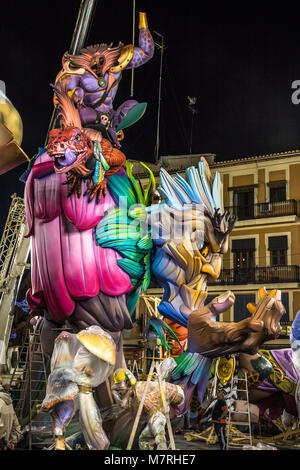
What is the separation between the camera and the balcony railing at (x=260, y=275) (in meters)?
16.0

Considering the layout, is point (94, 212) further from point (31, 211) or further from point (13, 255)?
point (13, 255)

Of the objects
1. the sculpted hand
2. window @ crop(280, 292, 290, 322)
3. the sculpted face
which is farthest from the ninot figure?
window @ crop(280, 292, 290, 322)

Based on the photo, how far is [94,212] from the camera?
670cm

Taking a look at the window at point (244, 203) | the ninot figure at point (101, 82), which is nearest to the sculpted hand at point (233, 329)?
the ninot figure at point (101, 82)

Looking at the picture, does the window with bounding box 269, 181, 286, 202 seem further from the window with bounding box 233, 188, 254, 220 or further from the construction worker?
the construction worker

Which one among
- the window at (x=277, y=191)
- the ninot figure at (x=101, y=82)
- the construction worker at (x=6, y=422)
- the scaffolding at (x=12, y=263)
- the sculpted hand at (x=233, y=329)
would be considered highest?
the window at (x=277, y=191)

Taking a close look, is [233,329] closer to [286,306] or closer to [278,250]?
[286,306]

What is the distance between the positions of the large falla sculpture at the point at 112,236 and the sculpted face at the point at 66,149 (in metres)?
0.01

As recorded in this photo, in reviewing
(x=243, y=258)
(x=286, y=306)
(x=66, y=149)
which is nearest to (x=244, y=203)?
(x=243, y=258)

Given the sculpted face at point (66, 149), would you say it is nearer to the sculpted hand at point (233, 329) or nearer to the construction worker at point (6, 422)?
the sculpted hand at point (233, 329)

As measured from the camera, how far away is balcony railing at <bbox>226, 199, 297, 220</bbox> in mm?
16422

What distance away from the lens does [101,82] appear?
6.91 m

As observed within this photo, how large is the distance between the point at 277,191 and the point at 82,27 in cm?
1028
